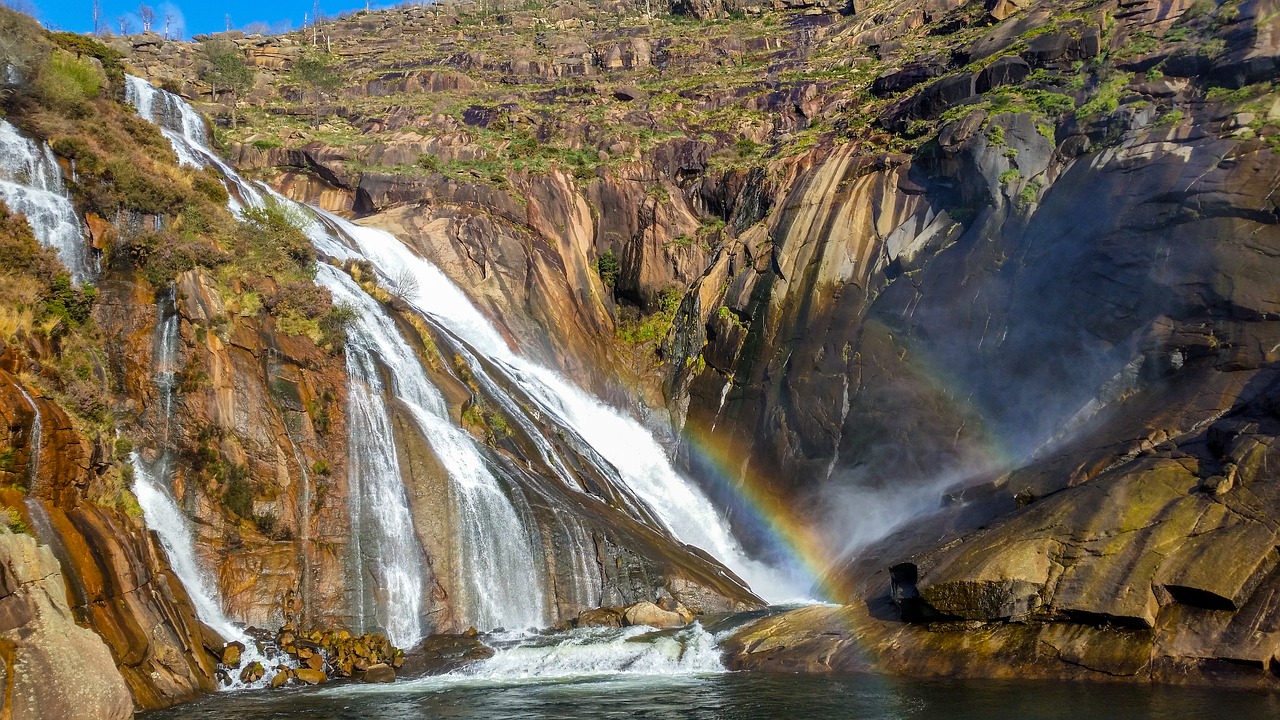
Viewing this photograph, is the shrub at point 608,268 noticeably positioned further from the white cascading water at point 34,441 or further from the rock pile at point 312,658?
the white cascading water at point 34,441

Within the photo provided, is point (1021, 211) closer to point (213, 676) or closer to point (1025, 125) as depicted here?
point (1025, 125)

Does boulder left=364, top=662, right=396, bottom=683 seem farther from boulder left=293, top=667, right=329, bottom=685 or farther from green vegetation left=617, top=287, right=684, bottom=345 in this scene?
green vegetation left=617, top=287, right=684, bottom=345

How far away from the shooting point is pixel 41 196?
24.2 metres

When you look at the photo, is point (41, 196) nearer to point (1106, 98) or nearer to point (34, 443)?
point (34, 443)

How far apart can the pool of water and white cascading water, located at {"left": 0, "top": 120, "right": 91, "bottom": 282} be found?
13969mm

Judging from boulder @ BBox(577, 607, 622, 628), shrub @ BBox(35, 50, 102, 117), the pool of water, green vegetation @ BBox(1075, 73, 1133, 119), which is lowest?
the pool of water

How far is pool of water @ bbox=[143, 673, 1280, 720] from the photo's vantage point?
558 inches

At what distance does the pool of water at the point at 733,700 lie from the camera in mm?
14172

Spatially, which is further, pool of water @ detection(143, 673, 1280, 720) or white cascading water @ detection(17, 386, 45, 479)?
white cascading water @ detection(17, 386, 45, 479)

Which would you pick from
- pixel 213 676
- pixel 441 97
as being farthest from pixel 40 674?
pixel 441 97

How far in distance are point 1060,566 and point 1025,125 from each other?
23839 mm

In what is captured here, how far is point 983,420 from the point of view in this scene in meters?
30.8

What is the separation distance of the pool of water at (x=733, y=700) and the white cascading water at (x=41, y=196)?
Answer: 13969 millimetres

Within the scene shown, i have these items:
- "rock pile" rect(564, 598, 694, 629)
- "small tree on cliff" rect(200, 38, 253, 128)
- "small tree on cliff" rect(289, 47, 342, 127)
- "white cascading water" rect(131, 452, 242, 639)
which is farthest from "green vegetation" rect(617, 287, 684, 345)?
"small tree on cliff" rect(200, 38, 253, 128)
